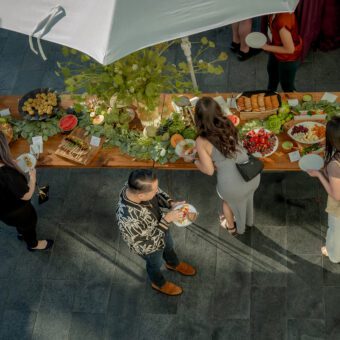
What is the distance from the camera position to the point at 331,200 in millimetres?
3562

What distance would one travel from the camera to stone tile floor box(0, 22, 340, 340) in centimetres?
411

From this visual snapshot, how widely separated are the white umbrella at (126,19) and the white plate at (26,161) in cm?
142

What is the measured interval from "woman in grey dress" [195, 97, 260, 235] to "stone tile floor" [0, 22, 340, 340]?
1.97 ft

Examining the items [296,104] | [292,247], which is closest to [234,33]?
[296,104]

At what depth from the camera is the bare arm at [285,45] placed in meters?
4.16

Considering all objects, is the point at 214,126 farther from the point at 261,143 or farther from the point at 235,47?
the point at 235,47

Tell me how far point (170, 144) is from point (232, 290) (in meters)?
→ 1.42

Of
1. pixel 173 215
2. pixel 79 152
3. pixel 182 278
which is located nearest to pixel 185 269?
pixel 182 278

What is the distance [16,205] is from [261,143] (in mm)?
2137

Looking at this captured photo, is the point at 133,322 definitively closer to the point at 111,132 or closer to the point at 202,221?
the point at 202,221

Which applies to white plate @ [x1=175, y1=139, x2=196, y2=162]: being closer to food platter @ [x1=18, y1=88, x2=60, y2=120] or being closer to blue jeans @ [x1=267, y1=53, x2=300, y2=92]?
food platter @ [x1=18, y1=88, x2=60, y2=120]

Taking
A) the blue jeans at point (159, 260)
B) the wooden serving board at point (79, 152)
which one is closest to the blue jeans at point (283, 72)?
the wooden serving board at point (79, 152)

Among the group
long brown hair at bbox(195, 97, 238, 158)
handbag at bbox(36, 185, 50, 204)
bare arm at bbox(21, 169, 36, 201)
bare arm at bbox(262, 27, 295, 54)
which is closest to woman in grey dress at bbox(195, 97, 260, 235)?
long brown hair at bbox(195, 97, 238, 158)

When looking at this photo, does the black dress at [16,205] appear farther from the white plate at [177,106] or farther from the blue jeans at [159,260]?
the white plate at [177,106]
